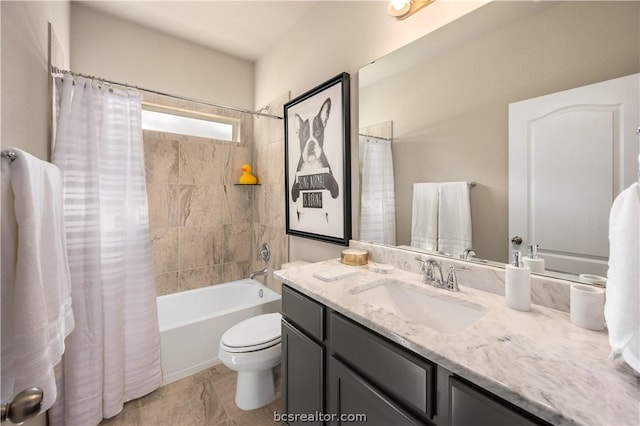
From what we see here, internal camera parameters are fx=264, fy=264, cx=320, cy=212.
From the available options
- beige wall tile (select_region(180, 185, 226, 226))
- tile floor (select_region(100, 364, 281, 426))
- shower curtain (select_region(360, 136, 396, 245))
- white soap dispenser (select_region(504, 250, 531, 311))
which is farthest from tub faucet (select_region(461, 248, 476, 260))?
beige wall tile (select_region(180, 185, 226, 226))

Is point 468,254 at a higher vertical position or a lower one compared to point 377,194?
lower

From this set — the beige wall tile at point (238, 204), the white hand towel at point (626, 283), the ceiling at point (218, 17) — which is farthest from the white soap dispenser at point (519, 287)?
the beige wall tile at point (238, 204)

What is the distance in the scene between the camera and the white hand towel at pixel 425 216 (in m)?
1.32

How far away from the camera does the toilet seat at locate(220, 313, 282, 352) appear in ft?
5.23

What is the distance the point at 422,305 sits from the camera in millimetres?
1159

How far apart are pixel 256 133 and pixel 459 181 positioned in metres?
2.21

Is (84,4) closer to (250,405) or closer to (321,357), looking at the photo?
(321,357)

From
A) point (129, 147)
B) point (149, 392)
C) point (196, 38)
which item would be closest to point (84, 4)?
point (196, 38)

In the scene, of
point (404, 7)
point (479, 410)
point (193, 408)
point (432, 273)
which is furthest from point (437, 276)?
point (193, 408)

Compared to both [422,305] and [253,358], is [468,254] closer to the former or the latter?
[422,305]

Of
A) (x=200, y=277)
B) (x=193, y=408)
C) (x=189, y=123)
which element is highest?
(x=189, y=123)

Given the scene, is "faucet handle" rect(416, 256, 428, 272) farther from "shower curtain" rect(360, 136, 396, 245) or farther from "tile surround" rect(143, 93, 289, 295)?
"tile surround" rect(143, 93, 289, 295)

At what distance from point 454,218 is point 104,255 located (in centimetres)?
199

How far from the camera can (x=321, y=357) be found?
1.10 meters
